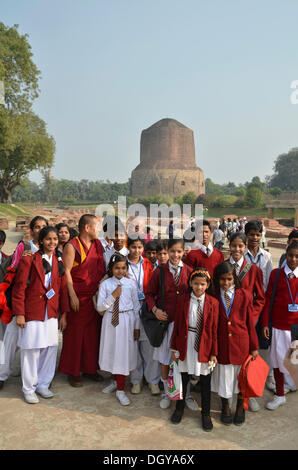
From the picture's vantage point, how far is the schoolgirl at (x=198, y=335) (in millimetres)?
2480

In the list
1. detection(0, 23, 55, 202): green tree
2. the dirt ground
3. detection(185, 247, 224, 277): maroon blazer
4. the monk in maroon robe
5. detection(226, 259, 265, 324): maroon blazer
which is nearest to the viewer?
the dirt ground

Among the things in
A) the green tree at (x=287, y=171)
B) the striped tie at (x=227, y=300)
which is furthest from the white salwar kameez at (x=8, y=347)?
the green tree at (x=287, y=171)

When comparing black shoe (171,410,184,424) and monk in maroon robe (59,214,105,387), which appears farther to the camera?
monk in maroon robe (59,214,105,387)

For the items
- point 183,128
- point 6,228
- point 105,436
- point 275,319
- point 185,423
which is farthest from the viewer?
point 183,128

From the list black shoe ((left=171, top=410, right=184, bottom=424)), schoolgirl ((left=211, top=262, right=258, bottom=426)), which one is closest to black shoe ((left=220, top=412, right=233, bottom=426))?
schoolgirl ((left=211, top=262, right=258, bottom=426))

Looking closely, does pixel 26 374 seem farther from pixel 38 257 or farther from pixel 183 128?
pixel 183 128

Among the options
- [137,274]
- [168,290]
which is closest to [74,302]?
[137,274]

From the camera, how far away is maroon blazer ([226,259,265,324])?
111 inches

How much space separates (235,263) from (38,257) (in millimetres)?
1607

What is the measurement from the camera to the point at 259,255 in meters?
3.15

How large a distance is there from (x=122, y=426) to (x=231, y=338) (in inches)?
38.2

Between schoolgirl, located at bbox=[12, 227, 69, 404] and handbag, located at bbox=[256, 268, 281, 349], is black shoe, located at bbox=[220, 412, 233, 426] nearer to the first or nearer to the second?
handbag, located at bbox=[256, 268, 281, 349]

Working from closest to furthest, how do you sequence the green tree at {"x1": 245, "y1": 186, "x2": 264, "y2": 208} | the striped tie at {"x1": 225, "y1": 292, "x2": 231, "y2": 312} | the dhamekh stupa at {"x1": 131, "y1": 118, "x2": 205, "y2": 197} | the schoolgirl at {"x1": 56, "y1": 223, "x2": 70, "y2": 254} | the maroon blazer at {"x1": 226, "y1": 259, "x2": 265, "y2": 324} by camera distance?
the striped tie at {"x1": 225, "y1": 292, "x2": 231, "y2": 312} < the maroon blazer at {"x1": 226, "y1": 259, "x2": 265, "y2": 324} < the schoolgirl at {"x1": 56, "y1": 223, "x2": 70, "y2": 254} < the green tree at {"x1": 245, "y1": 186, "x2": 264, "y2": 208} < the dhamekh stupa at {"x1": 131, "y1": 118, "x2": 205, "y2": 197}
